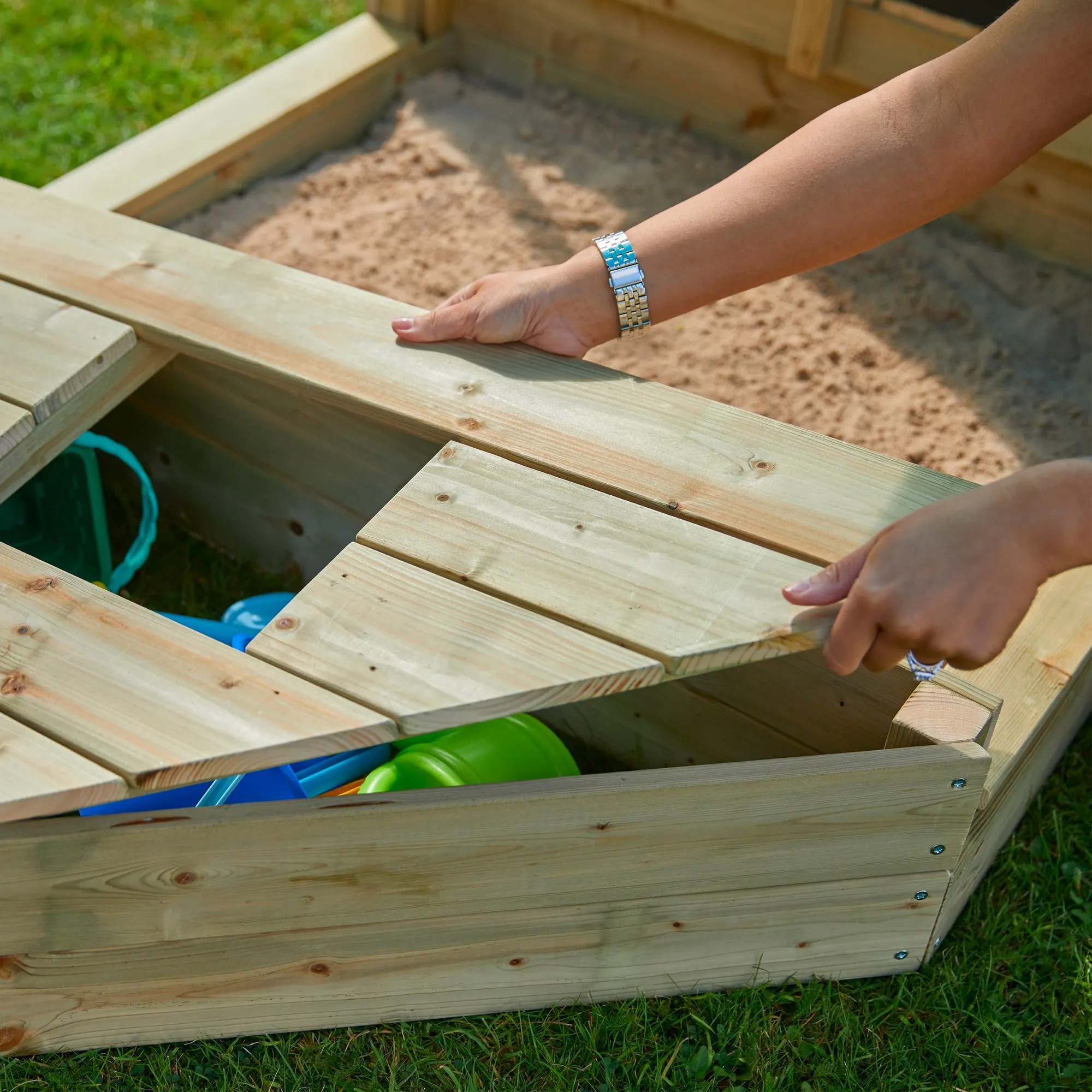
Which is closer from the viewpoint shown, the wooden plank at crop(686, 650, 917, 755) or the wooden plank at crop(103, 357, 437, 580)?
the wooden plank at crop(686, 650, 917, 755)

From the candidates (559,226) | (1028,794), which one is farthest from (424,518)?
(559,226)

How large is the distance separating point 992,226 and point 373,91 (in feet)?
4.86

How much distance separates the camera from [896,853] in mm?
1630

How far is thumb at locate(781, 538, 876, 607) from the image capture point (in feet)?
4.66

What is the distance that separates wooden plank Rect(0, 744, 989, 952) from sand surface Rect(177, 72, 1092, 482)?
907mm

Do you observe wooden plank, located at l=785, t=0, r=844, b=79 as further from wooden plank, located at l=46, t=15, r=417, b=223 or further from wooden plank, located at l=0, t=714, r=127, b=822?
wooden plank, located at l=0, t=714, r=127, b=822

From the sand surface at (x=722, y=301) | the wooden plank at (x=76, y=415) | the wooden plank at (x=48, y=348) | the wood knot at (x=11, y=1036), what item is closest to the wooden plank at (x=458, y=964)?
the wood knot at (x=11, y=1036)

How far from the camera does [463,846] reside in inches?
60.3

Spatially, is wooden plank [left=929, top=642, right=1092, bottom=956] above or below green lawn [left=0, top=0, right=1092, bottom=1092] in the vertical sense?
above

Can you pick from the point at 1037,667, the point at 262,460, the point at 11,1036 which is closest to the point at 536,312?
the point at 262,460

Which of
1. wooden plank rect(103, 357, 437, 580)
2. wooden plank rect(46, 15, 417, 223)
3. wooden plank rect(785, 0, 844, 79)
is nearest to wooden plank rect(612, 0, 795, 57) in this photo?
wooden plank rect(785, 0, 844, 79)

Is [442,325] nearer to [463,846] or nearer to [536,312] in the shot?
[536,312]

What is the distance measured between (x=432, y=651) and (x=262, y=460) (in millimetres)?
928

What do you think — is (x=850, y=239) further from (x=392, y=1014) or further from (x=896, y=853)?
(x=392, y=1014)
